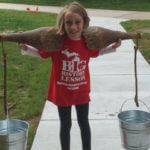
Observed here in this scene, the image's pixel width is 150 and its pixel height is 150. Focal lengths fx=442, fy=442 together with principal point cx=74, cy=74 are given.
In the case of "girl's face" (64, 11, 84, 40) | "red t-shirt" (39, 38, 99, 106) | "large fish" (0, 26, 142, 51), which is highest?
"girl's face" (64, 11, 84, 40)

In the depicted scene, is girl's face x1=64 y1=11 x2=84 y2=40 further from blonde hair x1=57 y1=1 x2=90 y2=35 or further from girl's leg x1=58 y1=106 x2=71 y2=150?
girl's leg x1=58 y1=106 x2=71 y2=150

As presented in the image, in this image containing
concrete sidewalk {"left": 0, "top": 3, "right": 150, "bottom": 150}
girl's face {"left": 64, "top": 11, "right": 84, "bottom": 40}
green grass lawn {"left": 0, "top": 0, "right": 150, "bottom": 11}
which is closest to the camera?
girl's face {"left": 64, "top": 11, "right": 84, "bottom": 40}

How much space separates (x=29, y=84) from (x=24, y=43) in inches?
124

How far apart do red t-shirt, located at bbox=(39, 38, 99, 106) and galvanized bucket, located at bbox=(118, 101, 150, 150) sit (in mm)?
391

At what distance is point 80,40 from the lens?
3684mm

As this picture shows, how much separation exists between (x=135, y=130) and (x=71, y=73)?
696 millimetres

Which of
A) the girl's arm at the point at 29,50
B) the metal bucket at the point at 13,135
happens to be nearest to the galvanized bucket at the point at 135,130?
the metal bucket at the point at 13,135

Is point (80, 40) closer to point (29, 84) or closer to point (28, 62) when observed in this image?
point (29, 84)

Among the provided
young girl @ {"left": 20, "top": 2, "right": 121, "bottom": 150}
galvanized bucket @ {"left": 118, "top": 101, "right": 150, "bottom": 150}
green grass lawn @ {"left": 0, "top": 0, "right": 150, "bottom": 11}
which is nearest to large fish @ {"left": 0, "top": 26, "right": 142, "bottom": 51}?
young girl @ {"left": 20, "top": 2, "right": 121, "bottom": 150}

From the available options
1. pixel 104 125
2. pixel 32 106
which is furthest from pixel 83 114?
pixel 32 106

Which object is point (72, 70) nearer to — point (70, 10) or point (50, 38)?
point (50, 38)

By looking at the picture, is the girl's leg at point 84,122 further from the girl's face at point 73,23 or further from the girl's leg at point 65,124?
the girl's face at point 73,23

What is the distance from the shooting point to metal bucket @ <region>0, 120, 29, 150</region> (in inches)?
127

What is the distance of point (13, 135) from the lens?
3.22m
